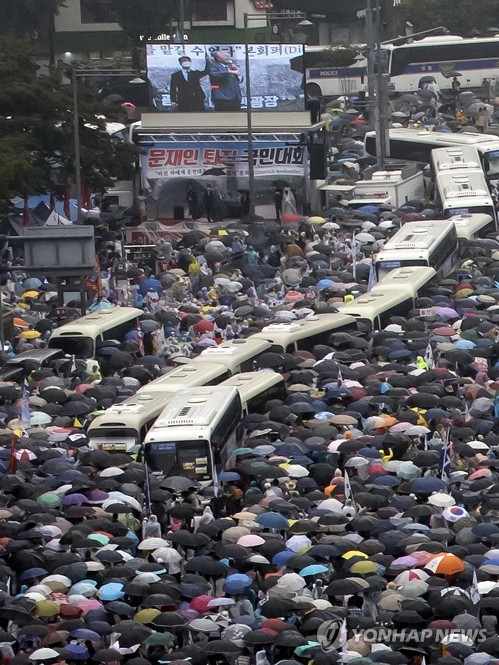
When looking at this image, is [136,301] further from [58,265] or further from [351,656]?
[351,656]

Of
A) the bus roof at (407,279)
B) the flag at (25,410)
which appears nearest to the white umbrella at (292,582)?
the flag at (25,410)

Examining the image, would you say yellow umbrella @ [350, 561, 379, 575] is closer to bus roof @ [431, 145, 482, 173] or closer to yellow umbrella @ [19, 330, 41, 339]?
yellow umbrella @ [19, 330, 41, 339]

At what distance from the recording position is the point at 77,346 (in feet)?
109

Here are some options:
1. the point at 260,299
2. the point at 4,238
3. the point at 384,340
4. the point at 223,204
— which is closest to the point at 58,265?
the point at 4,238

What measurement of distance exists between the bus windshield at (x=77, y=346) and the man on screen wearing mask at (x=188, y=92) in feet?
63.4

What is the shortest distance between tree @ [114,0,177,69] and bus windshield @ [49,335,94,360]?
142ft

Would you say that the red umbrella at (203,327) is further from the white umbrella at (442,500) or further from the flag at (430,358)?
the white umbrella at (442,500)

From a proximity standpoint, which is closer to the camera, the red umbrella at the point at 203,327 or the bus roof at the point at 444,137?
the red umbrella at the point at 203,327

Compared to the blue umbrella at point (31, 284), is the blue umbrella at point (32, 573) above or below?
above

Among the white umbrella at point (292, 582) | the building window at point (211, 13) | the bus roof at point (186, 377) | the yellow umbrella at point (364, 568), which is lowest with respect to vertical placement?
the bus roof at point (186, 377)

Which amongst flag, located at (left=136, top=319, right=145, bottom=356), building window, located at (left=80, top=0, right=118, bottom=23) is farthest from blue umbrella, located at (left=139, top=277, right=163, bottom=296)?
building window, located at (left=80, top=0, right=118, bottom=23)

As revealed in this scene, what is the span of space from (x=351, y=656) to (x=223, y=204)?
32.1 meters

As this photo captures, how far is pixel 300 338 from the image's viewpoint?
33188 mm

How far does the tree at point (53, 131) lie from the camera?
46.1 m
